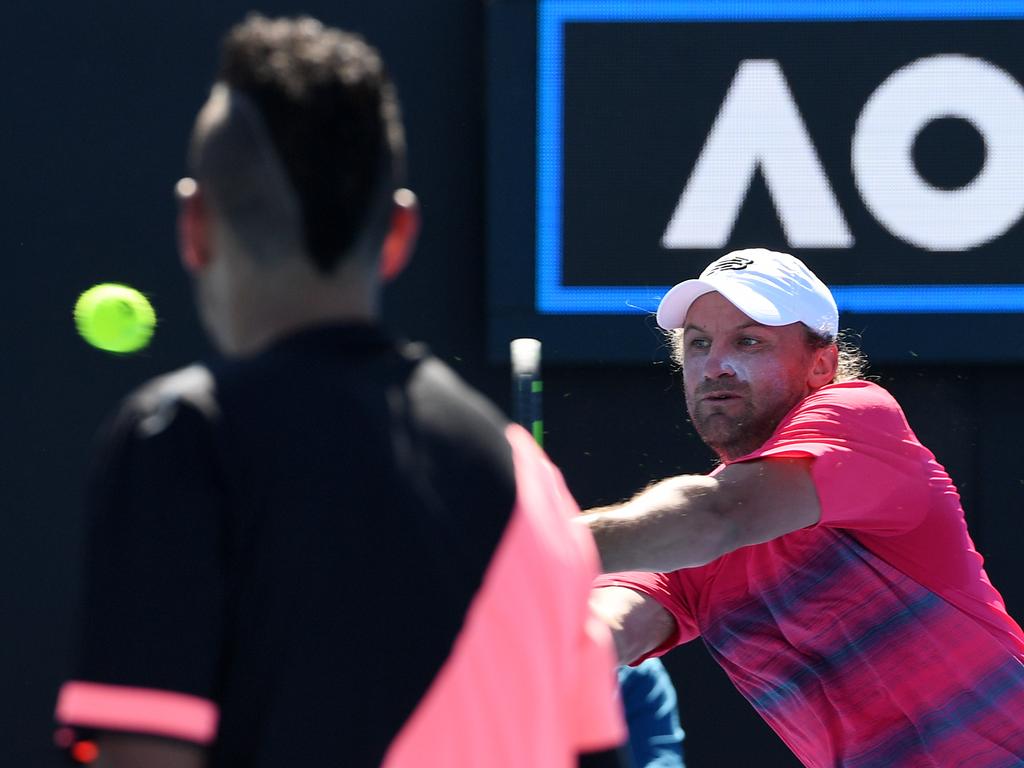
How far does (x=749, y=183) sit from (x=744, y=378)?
52.8 inches

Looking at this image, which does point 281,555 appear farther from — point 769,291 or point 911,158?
point 911,158

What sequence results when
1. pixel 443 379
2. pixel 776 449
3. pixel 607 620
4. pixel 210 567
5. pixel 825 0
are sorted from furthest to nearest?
pixel 825 0 < pixel 607 620 < pixel 776 449 < pixel 443 379 < pixel 210 567

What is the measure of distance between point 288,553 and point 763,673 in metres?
1.80

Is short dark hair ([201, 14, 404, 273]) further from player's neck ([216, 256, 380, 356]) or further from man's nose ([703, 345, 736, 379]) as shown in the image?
man's nose ([703, 345, 736, 379])

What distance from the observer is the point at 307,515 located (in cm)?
117

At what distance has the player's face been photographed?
2.92 metres

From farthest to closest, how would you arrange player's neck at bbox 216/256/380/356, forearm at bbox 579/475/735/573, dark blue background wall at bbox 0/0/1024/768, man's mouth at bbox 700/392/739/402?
dark blue background wall at bbox 0/0/1024/768, man's mouth at bbox 700/392/739/402, forearm at bbox 579/475/735/573, player's neck at bbox 216/256/380/356

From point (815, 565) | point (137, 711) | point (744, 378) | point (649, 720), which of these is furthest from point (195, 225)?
point (649, 720)

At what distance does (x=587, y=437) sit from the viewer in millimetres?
4336

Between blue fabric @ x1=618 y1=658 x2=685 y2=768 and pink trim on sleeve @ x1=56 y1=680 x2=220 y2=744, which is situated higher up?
pink trim on sleeve @ x1=56 y1=680 x2=220 y2=744

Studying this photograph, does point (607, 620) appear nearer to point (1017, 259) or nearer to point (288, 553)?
point (288, 553)

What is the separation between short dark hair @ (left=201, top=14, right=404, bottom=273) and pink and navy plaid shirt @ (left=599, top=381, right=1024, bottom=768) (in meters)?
1.40

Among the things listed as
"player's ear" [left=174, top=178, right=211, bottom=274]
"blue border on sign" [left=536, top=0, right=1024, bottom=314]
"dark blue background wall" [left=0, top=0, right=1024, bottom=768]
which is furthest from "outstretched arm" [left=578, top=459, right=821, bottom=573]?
"dark blue background wall" [left=0, top=0, right=1024, bottom=768]

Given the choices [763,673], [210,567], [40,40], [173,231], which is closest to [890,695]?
[763,673]
